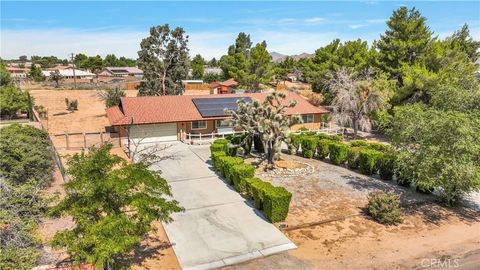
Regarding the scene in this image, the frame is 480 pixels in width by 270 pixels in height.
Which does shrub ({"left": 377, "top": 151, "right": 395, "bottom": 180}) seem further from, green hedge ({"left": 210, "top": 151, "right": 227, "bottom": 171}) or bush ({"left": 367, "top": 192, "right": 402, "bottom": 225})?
green hedge ({"left": 210, "top": 151, "right": 227, "bottom": 171})

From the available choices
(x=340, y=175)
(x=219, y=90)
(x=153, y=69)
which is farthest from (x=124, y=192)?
(x=219, y=90)

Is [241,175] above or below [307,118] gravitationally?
below

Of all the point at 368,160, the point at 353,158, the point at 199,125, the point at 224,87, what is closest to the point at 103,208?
the point at 368,160

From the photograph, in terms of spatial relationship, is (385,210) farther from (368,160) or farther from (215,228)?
(215,228)

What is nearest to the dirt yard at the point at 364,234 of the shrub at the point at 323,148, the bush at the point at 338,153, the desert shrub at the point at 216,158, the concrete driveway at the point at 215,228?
the concrete driveway at the point at 215,228

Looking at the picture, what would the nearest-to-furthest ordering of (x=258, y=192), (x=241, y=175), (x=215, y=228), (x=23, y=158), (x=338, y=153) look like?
(x=215, y=228) < (x=258, y=192) < (x=23, y=158) < (x=241, y=175) < (x=338, y=153)

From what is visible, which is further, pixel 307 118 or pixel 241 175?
pixel 307 118
